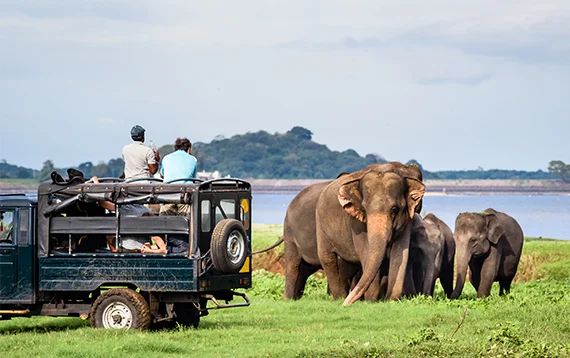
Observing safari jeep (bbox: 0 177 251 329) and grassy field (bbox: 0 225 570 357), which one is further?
safari jeep (bbox: 0 177 251 329)

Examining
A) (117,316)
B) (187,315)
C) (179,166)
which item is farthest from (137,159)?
(117,316)

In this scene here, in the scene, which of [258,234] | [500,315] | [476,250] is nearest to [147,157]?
[500,315]

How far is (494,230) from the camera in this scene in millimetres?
27703

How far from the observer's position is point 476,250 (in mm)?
27641

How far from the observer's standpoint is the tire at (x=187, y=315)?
1752 centimetres

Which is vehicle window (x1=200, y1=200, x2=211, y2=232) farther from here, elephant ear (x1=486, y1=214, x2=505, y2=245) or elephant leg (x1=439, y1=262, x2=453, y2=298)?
elephant ear (x1=486, y1=214, x2=505, y2=245)

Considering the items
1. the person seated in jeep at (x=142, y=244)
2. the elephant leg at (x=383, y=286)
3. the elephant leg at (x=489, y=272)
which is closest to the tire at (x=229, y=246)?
the person seated in jeep at (x=142, y=244)

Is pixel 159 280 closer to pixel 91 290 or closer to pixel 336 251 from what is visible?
pixel 91 290

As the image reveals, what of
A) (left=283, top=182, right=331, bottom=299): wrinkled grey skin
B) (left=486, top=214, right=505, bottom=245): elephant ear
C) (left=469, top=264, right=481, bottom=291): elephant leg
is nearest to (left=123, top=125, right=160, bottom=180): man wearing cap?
(left=283, top=182, right=331, bottom=299): wrinkled grey skin

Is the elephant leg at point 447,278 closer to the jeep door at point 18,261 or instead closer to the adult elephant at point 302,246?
the adult elephant at point 302,246

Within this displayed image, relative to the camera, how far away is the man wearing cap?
18.5 meters

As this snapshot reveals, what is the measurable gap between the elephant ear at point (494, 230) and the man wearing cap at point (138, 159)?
1148 centimetres

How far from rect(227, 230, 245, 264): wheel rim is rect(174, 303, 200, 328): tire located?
1080 millimetres

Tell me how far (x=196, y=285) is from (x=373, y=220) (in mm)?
5691
